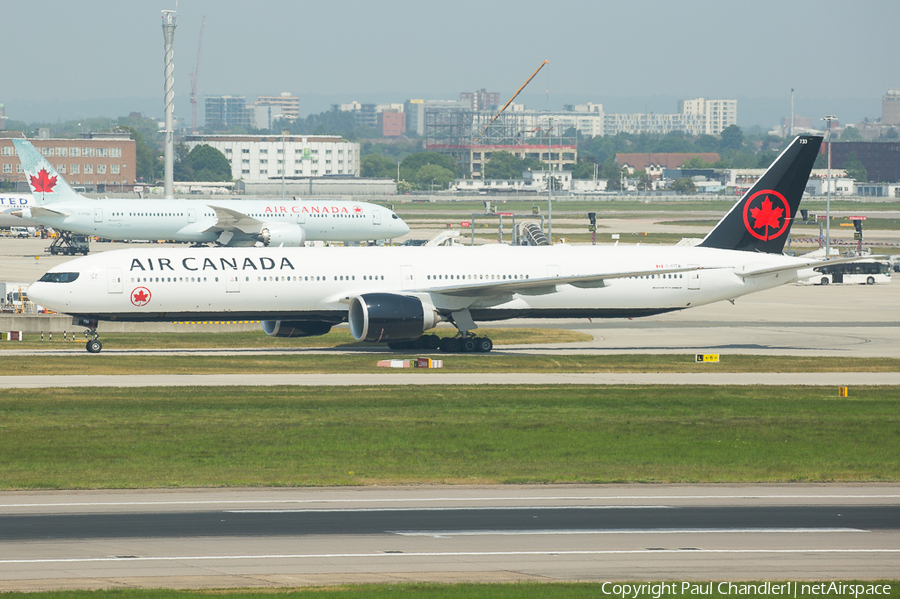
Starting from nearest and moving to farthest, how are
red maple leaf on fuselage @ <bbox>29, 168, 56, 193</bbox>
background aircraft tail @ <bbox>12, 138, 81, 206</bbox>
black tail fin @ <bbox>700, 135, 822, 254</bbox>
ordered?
black tail fin @ <bbox>700, 135, 822, 254</bbox> < red maple leaf on fuselage @ <bbox>29, 168, 56, 193</bbox> < background aircraft tail @ <bbox>12, 138, 81, 206</bbox>

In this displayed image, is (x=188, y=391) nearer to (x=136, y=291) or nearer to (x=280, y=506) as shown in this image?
(x=136, y=291)

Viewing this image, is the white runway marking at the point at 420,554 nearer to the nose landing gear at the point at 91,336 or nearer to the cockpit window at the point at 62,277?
the cockpit window at the point at 62,277

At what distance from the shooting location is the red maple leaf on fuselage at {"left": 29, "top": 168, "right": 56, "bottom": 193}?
104 meters

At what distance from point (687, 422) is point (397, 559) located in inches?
636

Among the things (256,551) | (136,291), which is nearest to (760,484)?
(256,551)

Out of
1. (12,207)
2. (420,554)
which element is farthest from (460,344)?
(12,207)

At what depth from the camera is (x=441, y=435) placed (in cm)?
3091

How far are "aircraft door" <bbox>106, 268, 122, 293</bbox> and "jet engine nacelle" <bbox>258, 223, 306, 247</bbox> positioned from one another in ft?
158

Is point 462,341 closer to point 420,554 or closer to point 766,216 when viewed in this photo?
point 766,216

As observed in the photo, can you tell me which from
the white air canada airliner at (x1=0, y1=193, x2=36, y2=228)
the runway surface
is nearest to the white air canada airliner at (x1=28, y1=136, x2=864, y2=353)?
the runway surface

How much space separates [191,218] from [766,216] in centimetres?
6241

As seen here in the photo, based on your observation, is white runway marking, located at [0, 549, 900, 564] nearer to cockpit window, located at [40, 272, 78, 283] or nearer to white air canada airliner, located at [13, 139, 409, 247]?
cockpit window, located at [40, 272, 78, 283]

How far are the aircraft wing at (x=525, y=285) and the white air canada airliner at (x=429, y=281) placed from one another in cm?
6

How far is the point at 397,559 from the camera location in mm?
19125
